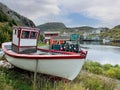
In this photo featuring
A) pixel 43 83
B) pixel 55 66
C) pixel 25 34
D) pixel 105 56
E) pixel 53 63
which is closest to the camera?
pixel 53 63

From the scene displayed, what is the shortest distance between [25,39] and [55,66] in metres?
2.76

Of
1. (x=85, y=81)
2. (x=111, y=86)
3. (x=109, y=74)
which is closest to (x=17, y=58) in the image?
(x=85, y=81)

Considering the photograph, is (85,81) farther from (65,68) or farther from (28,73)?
(28,73)

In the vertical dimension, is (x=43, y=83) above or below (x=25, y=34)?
below

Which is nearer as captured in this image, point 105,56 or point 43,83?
point 43,83

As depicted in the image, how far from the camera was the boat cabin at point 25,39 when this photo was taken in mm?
12335

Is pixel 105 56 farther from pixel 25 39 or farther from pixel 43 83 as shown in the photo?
pixel 43 83

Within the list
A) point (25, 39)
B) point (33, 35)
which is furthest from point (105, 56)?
point (25, 39)

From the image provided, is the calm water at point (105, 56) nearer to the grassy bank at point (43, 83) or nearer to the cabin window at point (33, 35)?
the cabin window at point (33, 35)

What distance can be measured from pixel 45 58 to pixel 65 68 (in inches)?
37.5

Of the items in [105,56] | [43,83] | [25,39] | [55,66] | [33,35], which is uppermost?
[33,35]

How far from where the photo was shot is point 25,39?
494 inches

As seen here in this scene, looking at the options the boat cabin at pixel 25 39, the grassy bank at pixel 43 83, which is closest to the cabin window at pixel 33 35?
the boat cabin at pixel 25 39

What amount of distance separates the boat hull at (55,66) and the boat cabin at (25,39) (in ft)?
4.96
